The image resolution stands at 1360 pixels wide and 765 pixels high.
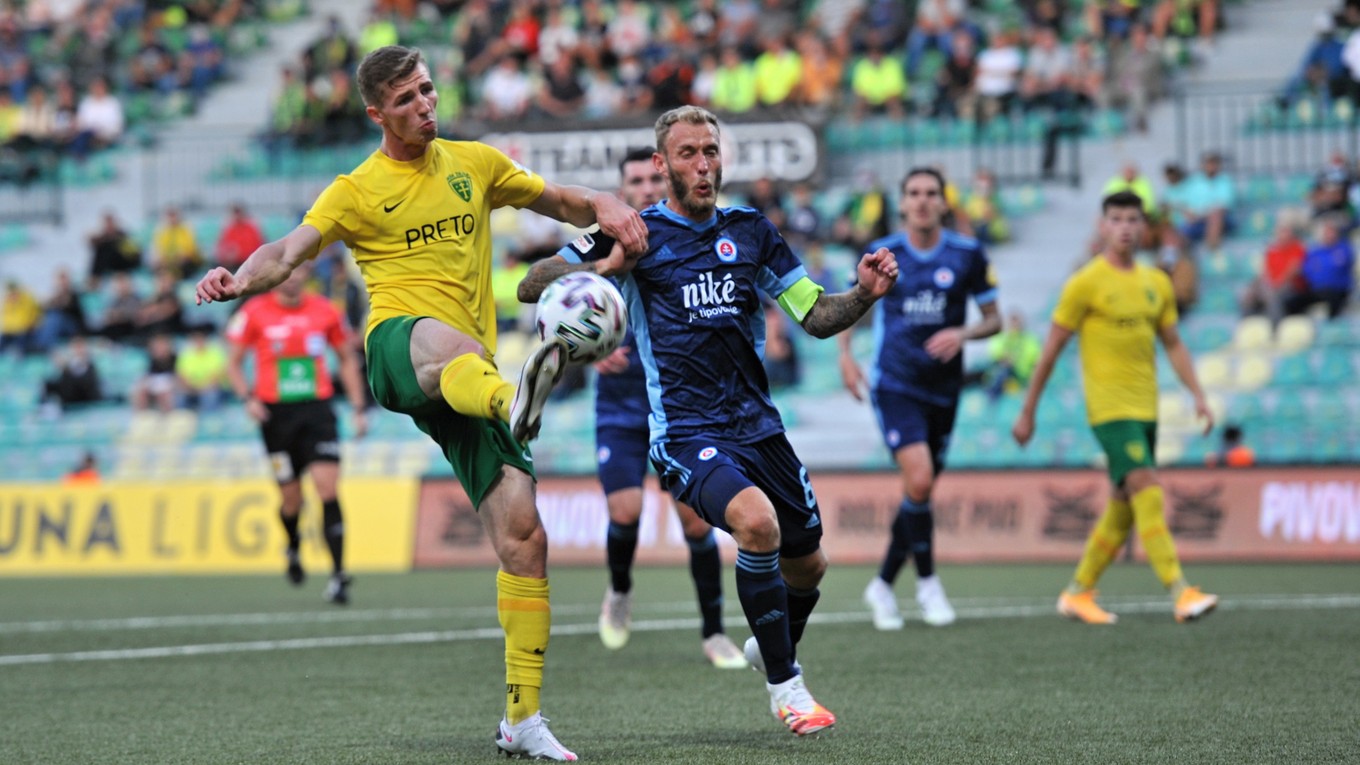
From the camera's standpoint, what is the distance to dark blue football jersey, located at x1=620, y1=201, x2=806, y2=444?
6.80 m

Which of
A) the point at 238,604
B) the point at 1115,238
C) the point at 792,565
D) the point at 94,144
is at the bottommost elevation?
the point at 238,604

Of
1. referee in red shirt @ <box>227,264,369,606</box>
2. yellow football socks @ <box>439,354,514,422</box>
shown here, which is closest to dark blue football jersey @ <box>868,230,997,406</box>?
referee in red shirt @ <box>227,264,369,606</box>

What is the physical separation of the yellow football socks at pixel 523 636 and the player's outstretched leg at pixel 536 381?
830 mm

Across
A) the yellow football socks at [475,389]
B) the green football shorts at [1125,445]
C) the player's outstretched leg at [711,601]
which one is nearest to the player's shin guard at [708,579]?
the player's outstretched leg at [711,601]

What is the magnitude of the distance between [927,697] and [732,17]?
2051cm

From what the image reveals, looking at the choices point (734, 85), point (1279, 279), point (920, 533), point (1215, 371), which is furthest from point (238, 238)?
point (920, 533)

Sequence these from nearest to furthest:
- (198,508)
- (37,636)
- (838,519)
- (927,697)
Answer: (927,697), (37,636), (838,519), (198,508)

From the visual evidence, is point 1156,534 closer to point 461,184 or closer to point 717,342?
point 717,342

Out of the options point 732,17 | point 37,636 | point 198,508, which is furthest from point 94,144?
point 37,636

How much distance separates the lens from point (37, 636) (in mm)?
11609

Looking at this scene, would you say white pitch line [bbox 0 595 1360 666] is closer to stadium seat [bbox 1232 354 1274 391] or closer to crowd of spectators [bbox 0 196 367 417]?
stadium seat [bbox 1232 354 1274 391]

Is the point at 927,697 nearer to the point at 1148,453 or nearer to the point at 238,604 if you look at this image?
the point at 1148,453

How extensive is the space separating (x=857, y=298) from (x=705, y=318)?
0.64m

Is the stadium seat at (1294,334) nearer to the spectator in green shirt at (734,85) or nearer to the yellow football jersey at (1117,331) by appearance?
the spectator in green shirt at (734,85)
